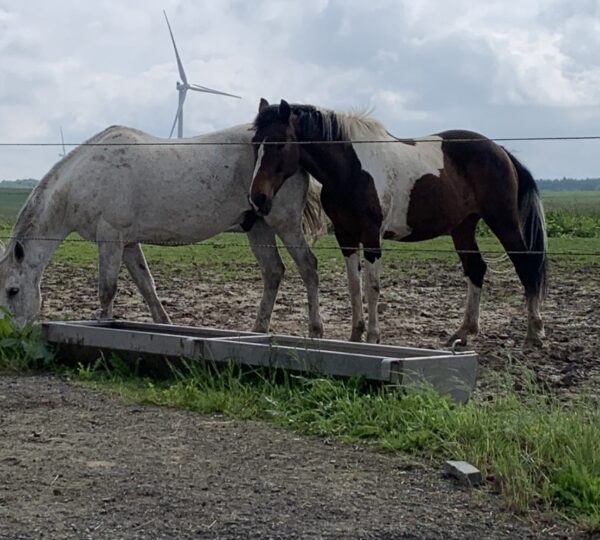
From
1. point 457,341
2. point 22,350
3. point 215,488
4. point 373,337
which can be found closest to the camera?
point 215,488

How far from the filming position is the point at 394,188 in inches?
351

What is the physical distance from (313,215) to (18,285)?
276cm

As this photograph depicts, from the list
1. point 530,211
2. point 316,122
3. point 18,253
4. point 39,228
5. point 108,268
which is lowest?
point 108,268

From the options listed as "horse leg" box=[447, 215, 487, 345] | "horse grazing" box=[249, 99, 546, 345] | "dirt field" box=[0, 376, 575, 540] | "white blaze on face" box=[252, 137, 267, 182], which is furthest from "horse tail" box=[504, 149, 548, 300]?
"dirt field" box=[0, 376, 575, 540]

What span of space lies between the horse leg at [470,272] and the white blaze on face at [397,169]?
0.67m

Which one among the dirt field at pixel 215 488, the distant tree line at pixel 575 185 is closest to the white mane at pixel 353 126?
the dirt field at pixel 215 488

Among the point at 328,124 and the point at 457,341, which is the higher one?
the point at 328,124

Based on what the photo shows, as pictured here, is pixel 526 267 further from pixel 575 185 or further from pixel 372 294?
pixel 575 185

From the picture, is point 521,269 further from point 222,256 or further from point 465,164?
point 222,256

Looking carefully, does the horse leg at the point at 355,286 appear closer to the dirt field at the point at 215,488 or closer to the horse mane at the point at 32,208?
the horse mane at the point at 32,208

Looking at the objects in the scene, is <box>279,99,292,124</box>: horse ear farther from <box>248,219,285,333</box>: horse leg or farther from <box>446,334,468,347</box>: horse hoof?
<box>446,334,468,347</box>: horse hoof

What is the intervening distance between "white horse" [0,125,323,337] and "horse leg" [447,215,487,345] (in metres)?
1.37

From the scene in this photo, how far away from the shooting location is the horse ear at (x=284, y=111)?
8.55m

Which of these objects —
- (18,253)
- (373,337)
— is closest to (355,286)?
(373,337)
